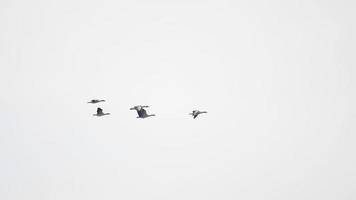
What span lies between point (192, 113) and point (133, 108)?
757 inches

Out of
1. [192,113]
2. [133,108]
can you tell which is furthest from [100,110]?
[192,113]

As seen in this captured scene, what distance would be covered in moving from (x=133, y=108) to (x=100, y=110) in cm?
1194

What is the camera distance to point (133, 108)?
195875 millimetres

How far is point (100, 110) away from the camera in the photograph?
200 meters

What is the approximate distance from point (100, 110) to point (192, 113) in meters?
30.8

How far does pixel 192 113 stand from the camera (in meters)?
195

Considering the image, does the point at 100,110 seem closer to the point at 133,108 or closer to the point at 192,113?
the point at 133,108
